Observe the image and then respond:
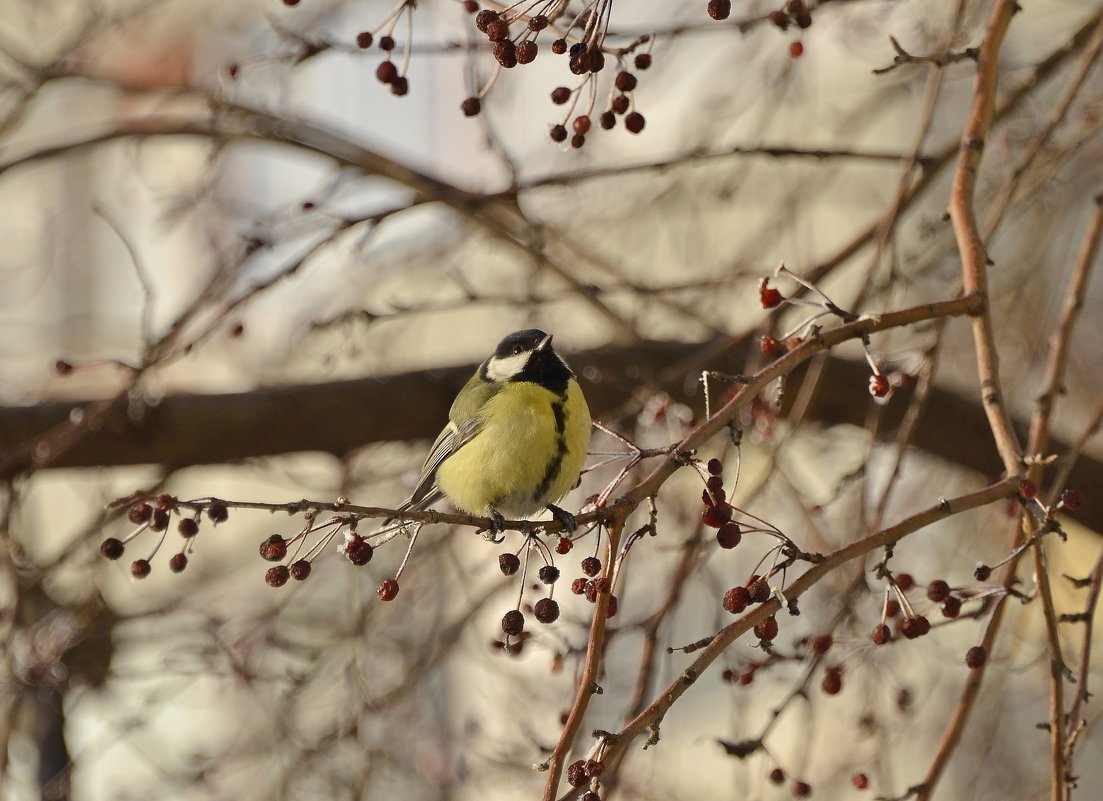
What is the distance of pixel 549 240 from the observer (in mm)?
5023

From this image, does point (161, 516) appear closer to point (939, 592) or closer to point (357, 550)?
point (357, 550)

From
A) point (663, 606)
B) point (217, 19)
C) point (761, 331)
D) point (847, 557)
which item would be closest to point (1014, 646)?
point (761, 331)

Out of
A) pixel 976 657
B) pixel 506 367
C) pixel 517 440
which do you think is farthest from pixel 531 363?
pixel 976 657

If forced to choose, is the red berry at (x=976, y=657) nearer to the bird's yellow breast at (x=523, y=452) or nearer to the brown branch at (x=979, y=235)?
the brown branch at (x=979, y=235)

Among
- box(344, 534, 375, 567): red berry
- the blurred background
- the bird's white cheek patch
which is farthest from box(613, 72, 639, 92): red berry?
box(344, 534, 375, 567): red berry

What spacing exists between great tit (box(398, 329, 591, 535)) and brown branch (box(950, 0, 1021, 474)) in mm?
1078

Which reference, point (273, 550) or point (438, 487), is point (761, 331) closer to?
point (438, 487)

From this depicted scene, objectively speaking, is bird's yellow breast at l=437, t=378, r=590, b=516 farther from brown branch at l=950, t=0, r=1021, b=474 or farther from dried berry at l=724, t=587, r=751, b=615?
dried berry at l=724, t=587, r=751, b=615

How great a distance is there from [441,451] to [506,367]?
0.31 meters

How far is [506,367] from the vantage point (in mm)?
3395

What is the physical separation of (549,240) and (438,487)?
1929mm

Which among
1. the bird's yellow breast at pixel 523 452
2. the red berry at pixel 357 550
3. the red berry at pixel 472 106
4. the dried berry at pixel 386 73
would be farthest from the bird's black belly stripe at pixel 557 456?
the red berry at pixel 357 550

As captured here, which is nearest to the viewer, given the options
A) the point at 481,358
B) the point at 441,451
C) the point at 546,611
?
the point at 546,611

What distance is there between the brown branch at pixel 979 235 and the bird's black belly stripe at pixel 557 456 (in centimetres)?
106
